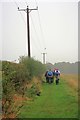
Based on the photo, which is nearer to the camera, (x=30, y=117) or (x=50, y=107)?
(x=30, y=117)

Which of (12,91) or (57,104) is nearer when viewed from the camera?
(12,91)

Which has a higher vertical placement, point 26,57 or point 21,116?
point 26,57

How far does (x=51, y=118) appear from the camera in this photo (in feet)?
51.3

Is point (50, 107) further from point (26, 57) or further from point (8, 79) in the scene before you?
point (26, 57)

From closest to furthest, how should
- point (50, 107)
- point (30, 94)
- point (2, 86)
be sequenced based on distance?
point (2, 86)
point (50, 107)
point (30, 94)

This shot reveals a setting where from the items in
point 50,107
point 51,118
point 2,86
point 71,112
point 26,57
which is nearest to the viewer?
point 2,86

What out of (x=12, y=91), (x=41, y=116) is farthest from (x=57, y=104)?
(x=12, y=91)

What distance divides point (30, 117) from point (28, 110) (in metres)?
2.00

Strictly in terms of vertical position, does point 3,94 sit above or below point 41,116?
above

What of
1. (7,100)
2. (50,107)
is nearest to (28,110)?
(50,107)

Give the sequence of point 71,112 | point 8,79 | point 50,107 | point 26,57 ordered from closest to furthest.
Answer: point 8,79, point 71,112, point 50,107, point 26,57

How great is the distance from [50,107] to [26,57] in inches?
695

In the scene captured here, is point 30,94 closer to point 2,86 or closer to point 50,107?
point 50,107

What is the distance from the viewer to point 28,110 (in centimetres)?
1788
